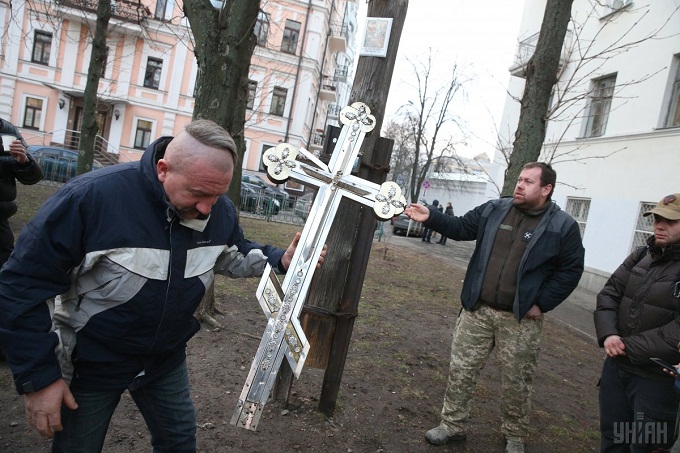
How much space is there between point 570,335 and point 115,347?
808cm

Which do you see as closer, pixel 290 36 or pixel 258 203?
pixel 258 203

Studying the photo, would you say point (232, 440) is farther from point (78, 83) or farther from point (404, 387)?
point (78, 83)

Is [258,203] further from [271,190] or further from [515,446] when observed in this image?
[515,446]

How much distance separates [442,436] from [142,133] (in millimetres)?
28057

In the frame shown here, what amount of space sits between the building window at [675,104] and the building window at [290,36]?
21836 mm

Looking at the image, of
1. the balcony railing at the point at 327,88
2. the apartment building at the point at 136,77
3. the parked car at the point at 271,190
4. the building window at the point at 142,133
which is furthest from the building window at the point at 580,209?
the building window at the point at 142,133

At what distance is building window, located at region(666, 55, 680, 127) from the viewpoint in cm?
1170

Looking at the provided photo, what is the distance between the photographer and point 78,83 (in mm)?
26656

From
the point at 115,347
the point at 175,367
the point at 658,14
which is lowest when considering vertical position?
the point at 175,367

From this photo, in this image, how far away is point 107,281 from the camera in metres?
1.81

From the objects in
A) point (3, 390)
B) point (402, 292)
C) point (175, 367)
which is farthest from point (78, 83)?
point (175, 367)

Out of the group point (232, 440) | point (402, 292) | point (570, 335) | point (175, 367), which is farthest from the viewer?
point (402, 292)

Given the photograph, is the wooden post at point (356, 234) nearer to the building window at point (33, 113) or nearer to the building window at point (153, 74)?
the building window at point (153, 74)

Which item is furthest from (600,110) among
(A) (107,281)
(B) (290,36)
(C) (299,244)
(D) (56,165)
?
(B) (290,36)
